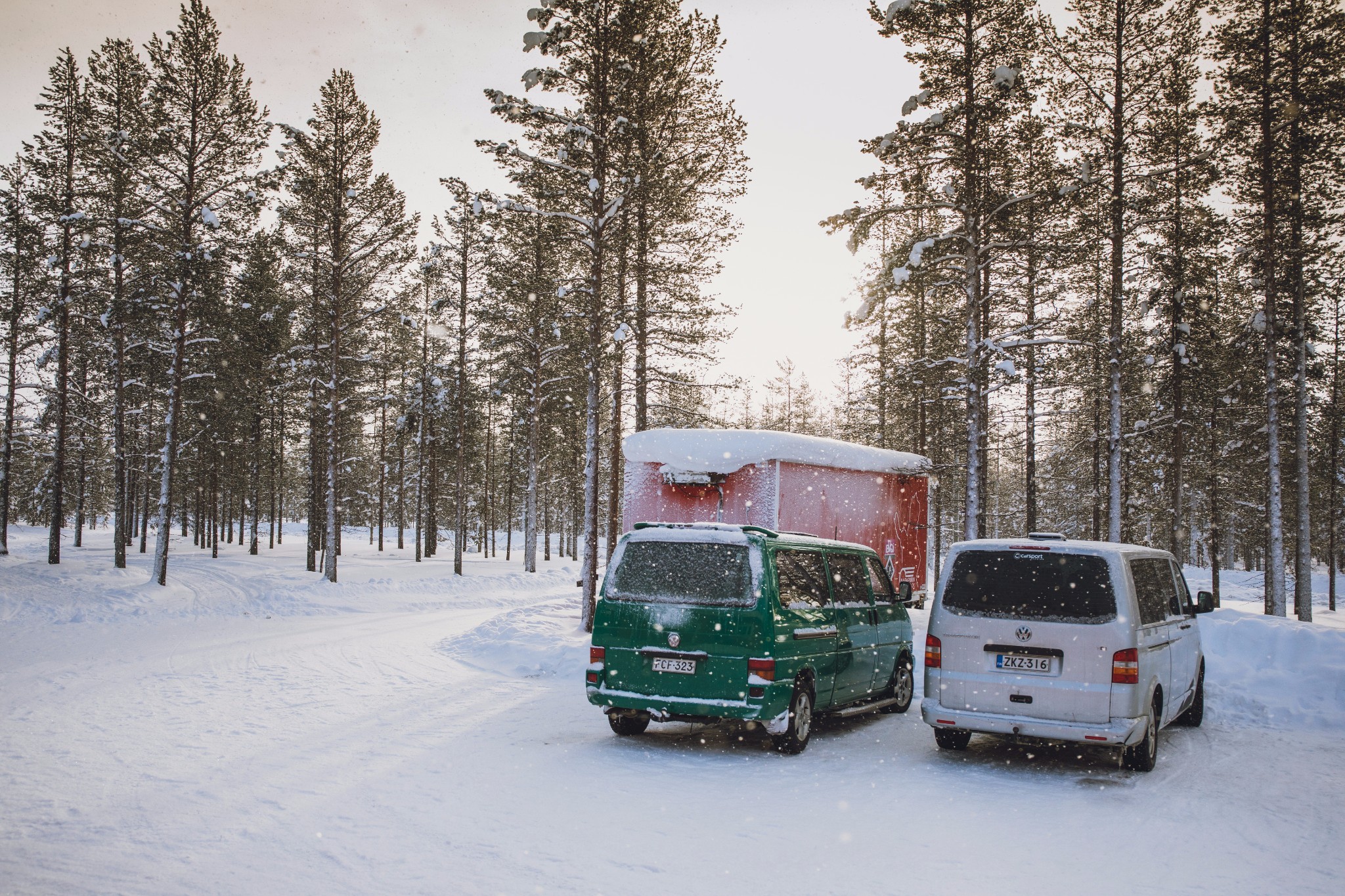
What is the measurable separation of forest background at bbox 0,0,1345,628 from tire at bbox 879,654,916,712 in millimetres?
6996

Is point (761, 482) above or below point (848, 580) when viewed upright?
above

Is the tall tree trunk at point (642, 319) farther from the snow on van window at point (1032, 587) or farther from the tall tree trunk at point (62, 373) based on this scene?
the tall tree trunk at point (62, 373)

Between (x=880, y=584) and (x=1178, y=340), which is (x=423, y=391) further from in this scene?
(x=880, y=584)

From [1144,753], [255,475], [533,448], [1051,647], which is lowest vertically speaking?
[1144,753]

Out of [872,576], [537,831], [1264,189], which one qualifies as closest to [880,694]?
[872,576]

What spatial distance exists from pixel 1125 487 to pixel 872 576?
80.6ft

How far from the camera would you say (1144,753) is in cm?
738

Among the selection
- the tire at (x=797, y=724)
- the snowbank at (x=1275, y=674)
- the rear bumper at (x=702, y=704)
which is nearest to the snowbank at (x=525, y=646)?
the rear bumper at (x=702, y=704)

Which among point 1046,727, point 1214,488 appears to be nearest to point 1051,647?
point 1046,727

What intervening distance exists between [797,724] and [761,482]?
25.5ft

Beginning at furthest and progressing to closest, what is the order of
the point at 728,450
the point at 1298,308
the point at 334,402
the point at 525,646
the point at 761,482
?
the point at 334,402, the point at 1298,308, the point at 728,450, the point at 761,482, the point at 525,646

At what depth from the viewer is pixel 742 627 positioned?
25.0 feet

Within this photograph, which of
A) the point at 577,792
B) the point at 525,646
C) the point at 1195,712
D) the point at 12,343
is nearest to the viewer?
the point at 577,792

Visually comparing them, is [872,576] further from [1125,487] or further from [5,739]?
[1125,487]
